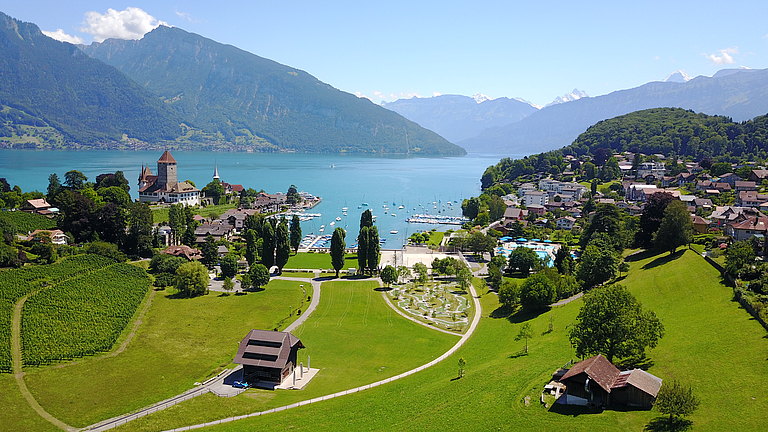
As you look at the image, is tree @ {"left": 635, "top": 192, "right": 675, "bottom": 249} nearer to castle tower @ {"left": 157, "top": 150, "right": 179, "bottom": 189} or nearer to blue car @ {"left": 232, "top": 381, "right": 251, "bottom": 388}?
blue car @ {"left": 232, "top": 381, "right": 251, "bottom": 388}

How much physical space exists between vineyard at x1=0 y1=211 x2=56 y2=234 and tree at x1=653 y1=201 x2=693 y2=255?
194ft

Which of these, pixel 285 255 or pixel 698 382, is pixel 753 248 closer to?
pixel 698 382

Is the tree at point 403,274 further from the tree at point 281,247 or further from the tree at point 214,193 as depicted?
the tree at point 214,193

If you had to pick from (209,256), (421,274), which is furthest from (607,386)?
(209,256)

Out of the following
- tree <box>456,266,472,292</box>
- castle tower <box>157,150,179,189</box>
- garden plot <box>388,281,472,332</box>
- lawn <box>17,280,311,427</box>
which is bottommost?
garden plot <box>388,281,472,332</box>

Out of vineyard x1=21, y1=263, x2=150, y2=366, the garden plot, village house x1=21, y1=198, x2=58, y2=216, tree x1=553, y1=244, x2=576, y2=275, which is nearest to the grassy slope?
the garden plot

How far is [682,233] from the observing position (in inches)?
1628

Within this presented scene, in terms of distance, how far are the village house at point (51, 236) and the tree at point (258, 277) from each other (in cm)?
1908

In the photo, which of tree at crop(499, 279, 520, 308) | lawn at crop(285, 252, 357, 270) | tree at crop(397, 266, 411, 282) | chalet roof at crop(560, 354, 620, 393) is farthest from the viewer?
lawn at crop(285, 252, 357, 270)

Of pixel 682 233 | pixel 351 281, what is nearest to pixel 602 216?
pixel 682 233

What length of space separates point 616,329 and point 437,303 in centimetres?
2200

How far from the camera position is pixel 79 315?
1380 inches

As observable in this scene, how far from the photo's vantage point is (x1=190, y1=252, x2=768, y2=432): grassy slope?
60.6 feet

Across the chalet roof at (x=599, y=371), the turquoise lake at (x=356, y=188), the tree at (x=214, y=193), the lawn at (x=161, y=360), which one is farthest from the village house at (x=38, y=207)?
the chalet roof at (x=599, y=371)
